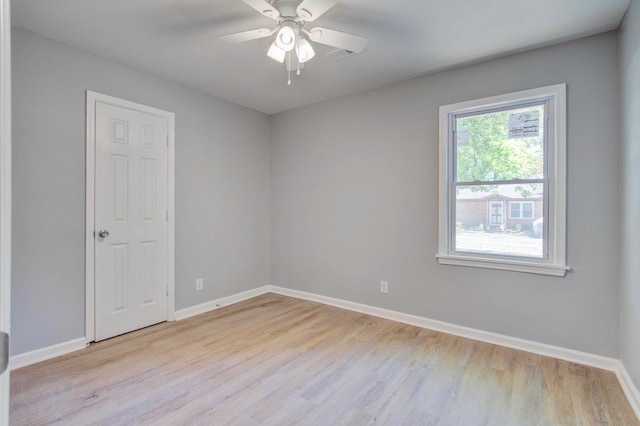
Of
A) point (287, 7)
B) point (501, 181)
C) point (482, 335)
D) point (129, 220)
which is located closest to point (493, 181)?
point (501, 181)

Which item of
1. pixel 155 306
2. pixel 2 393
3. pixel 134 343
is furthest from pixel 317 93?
pixel 2 393

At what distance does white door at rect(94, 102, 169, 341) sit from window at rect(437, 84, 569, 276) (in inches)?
113

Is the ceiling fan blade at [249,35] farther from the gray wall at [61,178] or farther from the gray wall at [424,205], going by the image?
the gray wall at [424,205]

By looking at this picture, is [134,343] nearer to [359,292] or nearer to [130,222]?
[130,222]

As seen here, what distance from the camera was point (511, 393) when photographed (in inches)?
84.6

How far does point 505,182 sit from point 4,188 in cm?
322

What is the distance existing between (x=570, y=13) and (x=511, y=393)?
104 inches

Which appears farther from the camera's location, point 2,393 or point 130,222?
point 130,222

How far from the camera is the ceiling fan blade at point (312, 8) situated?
6.13ft

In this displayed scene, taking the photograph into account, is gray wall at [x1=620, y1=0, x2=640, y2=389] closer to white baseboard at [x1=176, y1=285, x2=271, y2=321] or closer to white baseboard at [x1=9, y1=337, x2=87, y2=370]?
white baseboard at [x1=176, y1=285, x2=271, y2=321]

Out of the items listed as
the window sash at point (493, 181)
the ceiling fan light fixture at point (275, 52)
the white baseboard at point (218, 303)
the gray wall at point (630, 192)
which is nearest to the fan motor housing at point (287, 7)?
the ceiling fan light fixture at point (275, 52)

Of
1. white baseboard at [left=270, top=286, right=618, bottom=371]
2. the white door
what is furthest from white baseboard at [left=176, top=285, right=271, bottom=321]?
white baseboard at [left=270, top=286, right=618, bottom=371]

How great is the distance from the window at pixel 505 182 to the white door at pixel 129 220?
113 inches

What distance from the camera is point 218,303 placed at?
153 inches
